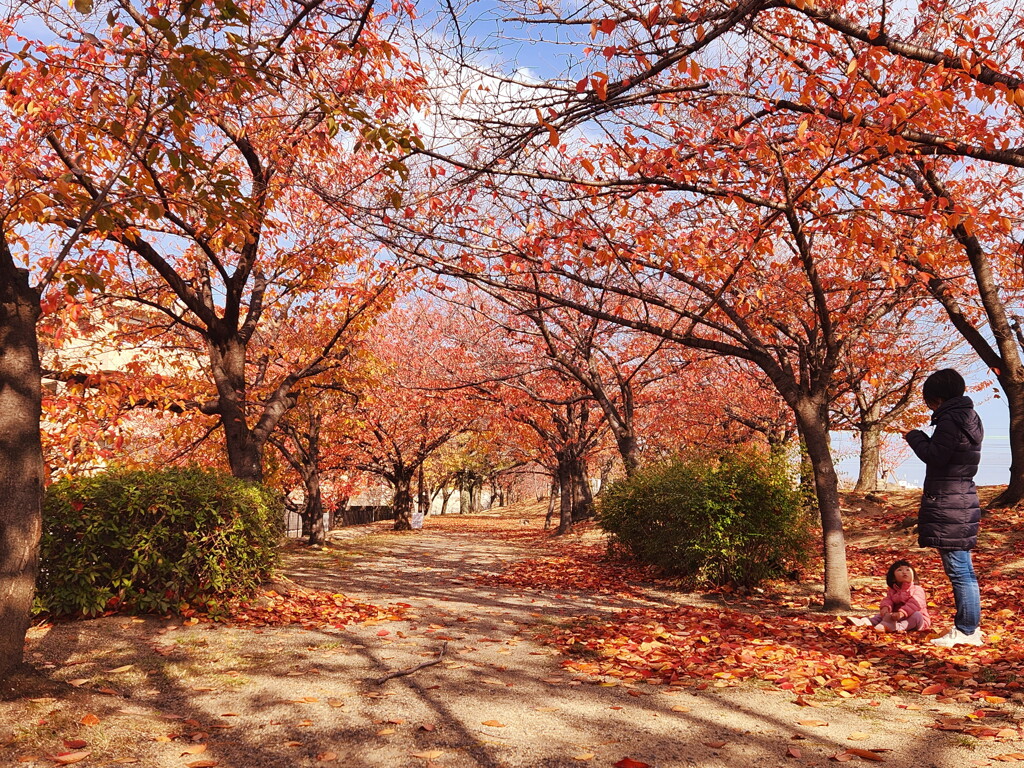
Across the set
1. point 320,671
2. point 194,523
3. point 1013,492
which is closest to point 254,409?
point 194,523

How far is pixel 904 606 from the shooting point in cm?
661

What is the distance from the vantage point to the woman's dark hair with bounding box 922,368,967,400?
5789 mm

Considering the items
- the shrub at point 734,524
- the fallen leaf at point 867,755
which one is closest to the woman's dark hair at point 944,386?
the fallen leaf at point 867,755

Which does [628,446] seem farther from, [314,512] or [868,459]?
[868,459]

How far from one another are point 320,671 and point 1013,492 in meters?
13.1

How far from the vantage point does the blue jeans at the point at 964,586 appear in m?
5.64

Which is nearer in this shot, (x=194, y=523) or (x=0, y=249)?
(x=0, y=249)

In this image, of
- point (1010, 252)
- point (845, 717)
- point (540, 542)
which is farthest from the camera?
point (540, 542)

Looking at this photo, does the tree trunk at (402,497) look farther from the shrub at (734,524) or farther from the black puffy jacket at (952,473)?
the black puffy jacket at (952,473)

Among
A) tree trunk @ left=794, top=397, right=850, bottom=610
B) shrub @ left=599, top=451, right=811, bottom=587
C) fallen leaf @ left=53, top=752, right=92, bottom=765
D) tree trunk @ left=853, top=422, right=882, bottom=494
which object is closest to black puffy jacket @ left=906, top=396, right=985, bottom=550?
tree trunk @ left=794, top=397, right=850, bottom=610

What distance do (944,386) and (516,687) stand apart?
175 inches

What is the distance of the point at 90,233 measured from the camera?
830 centimetres

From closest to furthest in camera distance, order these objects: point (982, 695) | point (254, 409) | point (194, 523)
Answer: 1. point (982, 695)
2. point (194, 523)
3. point (254, 409)

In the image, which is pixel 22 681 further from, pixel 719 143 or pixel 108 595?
pixel 719 143
